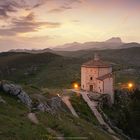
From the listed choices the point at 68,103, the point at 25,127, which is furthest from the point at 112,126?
the point at 25,127

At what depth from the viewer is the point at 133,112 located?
75125mm

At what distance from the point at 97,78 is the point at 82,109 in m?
17.6

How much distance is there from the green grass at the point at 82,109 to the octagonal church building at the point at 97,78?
940cm

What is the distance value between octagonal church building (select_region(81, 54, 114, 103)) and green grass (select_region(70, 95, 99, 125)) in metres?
9.40

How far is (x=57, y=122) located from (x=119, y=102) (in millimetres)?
45701

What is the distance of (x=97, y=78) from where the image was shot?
88875 mm

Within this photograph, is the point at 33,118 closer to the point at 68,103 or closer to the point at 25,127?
the point at 25,127

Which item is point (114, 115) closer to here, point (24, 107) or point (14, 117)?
point (24, 107)

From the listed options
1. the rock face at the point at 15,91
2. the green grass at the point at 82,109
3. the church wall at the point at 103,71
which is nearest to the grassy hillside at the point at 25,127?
the rock face at the point at 15,91

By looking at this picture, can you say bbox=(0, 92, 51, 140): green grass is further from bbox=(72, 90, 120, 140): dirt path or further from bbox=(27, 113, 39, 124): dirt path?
bbox=(72, 90, 120, 140): dirt path

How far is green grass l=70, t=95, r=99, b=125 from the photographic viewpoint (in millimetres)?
67556

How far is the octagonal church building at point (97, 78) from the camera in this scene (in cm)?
8700

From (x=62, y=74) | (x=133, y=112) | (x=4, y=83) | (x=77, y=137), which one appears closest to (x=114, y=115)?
(x=133, y=112)

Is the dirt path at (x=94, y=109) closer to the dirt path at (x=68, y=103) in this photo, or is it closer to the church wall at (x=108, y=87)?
the dirt path at (x=68, y=103)
